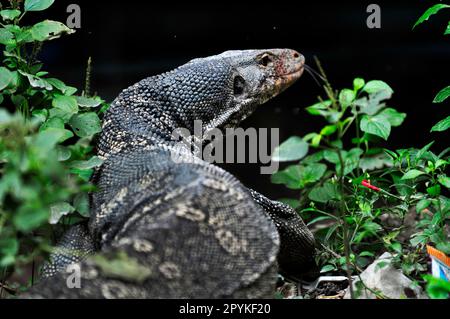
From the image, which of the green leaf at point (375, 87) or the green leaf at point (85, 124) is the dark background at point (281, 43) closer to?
the green leaf at point (85, 124)

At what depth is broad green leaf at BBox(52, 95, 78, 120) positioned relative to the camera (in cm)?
387

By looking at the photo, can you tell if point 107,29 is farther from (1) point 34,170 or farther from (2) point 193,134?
(1) point 34,170

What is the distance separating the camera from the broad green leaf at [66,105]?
387cm

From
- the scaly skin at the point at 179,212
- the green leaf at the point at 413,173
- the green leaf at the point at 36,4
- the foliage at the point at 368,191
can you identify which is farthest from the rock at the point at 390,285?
the green leaf at the point at 36,4

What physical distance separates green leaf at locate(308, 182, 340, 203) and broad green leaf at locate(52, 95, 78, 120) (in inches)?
58.4

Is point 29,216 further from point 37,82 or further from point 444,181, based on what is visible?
point 444,181

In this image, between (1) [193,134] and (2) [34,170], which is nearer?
(2) [34,170]

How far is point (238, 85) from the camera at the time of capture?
173 inches

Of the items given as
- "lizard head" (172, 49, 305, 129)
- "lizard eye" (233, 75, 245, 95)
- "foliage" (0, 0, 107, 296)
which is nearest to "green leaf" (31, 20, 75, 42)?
"foliage" (0, 0, 107, 296)

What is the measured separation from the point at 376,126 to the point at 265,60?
3.29 ft

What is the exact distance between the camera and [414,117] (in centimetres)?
790

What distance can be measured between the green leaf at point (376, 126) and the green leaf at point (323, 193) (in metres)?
0.83

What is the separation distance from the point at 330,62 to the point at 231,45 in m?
1.28
